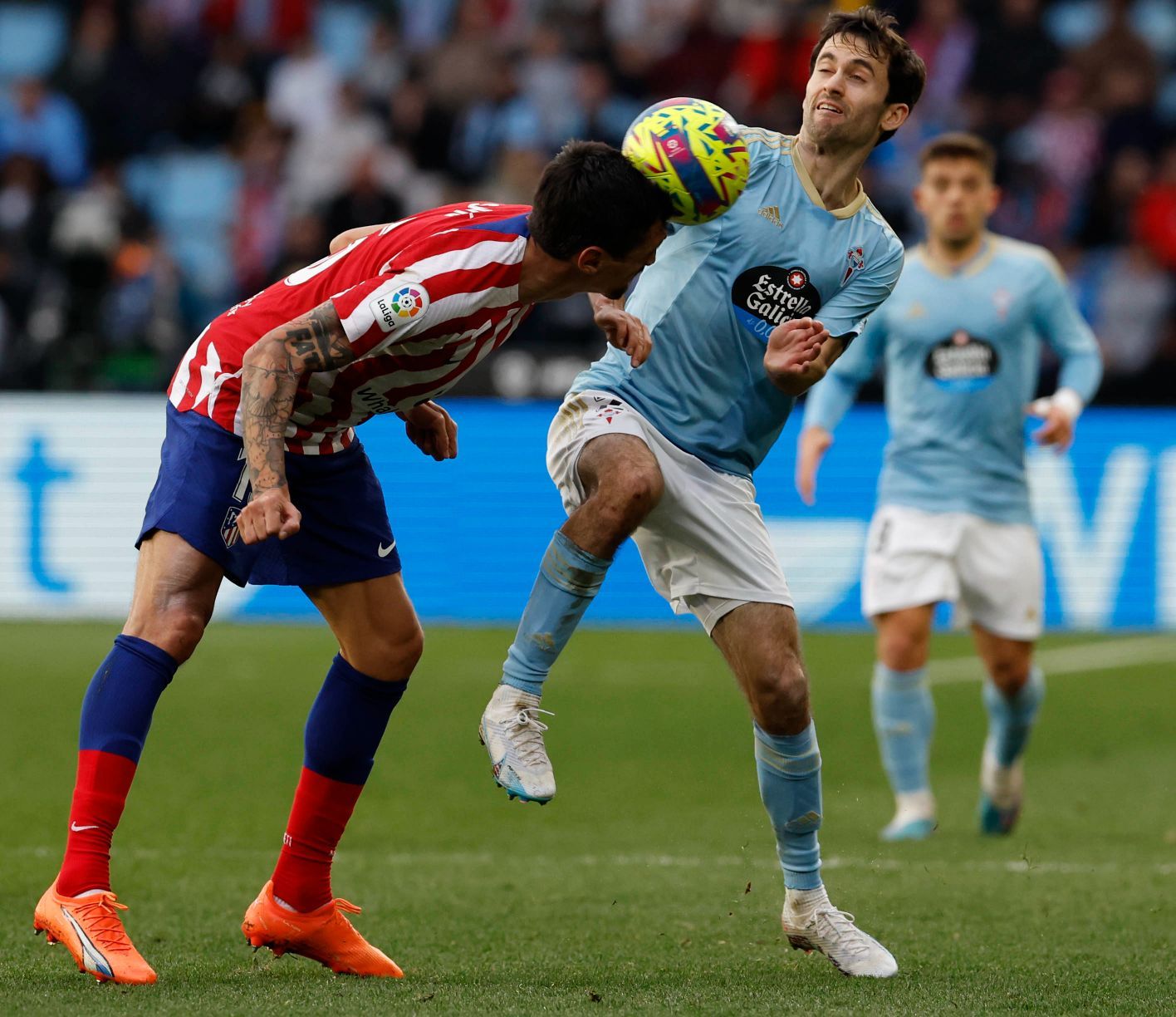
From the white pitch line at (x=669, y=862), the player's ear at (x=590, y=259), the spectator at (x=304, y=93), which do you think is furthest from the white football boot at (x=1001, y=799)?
the spectator at (x=304, y=93)

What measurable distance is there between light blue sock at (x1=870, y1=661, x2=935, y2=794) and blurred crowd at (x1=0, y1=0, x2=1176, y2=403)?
726cm

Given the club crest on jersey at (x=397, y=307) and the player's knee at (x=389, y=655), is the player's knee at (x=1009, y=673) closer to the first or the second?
the player's knee at (x=389, y=655)

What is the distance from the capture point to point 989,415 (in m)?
7.89

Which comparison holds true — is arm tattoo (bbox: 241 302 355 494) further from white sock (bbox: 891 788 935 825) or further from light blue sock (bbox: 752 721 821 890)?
white sock (bbox: 891 788 935 825)

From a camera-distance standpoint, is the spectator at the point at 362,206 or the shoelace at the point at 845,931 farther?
the spectator at the point at 362,206

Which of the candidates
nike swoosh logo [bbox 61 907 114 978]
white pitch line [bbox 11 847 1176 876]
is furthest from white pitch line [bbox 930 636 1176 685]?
nike swoosh logo [bbox 61 907 114 978]

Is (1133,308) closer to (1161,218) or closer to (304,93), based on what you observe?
(1161,218)

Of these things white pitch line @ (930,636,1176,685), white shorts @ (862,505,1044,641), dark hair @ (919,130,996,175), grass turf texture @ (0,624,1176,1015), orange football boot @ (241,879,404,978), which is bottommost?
white pitch line @ (930,636,1176,685)

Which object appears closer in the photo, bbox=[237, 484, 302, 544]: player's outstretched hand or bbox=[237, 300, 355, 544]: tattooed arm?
bbox=[237, 484, 302, 544]: player's outstretched hand

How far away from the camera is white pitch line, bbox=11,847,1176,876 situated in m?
6.63

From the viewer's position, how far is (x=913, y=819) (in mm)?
7492

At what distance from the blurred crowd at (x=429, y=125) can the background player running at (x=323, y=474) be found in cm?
967

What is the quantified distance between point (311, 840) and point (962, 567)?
3.66 meters

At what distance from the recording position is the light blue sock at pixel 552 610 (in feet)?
15.3
